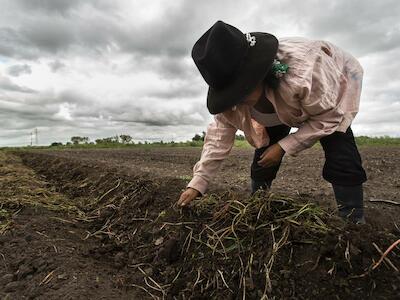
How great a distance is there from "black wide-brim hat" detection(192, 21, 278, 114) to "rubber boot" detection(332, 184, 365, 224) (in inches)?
36.3

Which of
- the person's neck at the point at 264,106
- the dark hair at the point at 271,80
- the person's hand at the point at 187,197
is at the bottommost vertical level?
the person's hand at the point at 187,197

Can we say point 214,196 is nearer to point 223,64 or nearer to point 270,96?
point 270,96

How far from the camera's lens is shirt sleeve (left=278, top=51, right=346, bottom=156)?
7.06ft

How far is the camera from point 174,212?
2914 millimetres

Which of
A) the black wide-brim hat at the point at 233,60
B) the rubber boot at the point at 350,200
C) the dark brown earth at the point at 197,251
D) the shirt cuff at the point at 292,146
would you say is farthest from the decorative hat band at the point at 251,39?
the rubber boot at the point at 350,200

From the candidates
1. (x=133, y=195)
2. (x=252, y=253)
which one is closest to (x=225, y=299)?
(x=252, y=253)

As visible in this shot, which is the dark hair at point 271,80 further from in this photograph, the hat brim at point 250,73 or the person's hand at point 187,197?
the person's hand at point 187,197

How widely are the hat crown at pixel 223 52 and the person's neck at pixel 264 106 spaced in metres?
0.37

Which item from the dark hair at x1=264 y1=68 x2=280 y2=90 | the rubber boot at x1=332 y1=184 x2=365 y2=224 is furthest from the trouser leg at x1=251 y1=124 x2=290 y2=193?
the dark hair at x1=264 y1=68 x2=280 y2=90

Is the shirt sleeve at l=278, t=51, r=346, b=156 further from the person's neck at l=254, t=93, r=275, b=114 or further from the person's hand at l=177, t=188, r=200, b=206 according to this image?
the person's hand at l=177, t=188, r=200, b=206

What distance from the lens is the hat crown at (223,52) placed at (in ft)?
6.65

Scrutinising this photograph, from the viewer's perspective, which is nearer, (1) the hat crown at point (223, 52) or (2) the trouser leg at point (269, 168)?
(1) the hat crown at point (223, 52)

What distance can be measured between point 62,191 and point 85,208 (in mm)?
1497

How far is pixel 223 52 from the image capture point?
2.03 meters
